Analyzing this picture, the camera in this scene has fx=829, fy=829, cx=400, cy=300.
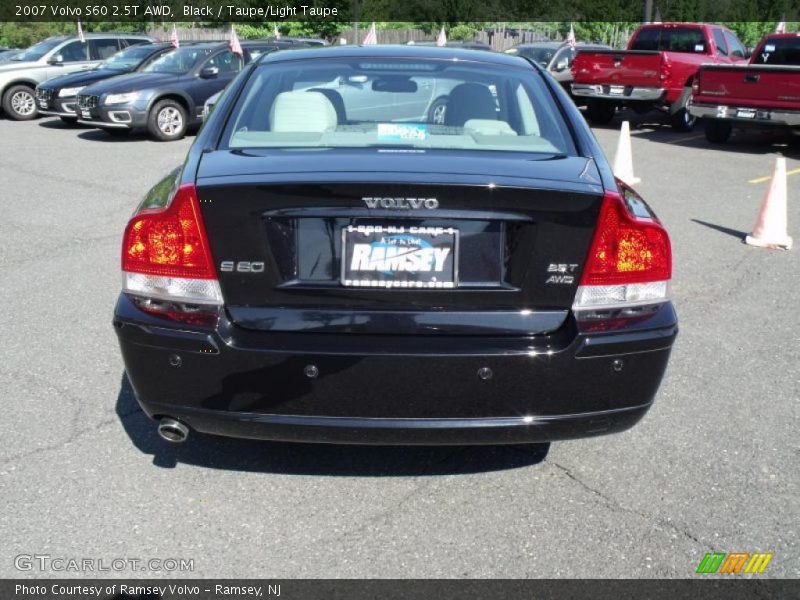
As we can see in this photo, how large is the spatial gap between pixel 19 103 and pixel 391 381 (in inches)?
683

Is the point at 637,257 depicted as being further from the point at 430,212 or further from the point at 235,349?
the point at 235,349

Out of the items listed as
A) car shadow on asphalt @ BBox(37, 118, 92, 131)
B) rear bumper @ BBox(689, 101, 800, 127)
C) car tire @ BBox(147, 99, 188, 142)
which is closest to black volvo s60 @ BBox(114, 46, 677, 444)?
rear bumper @ BBox(689, 101, 800, 127)

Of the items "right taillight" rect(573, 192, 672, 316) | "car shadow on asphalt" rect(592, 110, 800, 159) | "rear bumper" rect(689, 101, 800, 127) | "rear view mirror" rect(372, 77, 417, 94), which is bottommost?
"car shadow on asphalt" rect(592, 110, 800, 159)

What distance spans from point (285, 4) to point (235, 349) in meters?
43.9

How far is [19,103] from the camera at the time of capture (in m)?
17.5

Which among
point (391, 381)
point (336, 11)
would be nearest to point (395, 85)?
point (391, 381)

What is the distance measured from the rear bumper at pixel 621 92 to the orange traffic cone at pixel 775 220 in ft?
27.9

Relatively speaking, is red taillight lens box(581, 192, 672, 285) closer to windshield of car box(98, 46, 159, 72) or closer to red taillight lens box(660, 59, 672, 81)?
red taillight lens box(660, 59, 672, 81)

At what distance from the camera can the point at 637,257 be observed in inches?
114

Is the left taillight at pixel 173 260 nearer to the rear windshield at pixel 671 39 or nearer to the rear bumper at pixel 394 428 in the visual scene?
the rear bumper at pixel 394 428

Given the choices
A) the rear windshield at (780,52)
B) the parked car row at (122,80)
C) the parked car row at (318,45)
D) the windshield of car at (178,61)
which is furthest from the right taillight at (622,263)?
the rear windshield at (780,52)

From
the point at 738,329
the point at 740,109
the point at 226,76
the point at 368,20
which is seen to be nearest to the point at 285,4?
the point at 368,20

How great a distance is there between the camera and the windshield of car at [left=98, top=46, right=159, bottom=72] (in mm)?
16406

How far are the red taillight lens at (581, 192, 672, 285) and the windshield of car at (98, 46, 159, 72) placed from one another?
15207 mm
